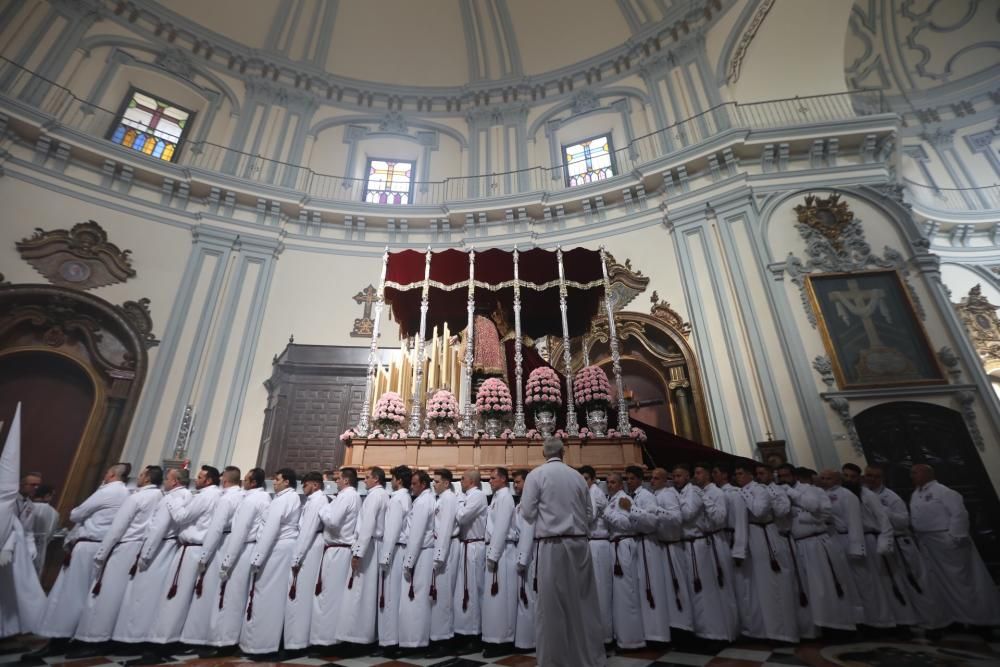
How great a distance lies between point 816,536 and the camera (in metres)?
4.36

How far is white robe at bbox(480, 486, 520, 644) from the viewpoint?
3.96 meters

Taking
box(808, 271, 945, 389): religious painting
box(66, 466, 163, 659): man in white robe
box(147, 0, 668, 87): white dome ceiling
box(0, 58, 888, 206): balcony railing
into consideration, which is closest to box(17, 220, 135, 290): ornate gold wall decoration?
box(0, 58, 888, 206): balcony railing

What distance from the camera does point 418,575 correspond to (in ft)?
13.5

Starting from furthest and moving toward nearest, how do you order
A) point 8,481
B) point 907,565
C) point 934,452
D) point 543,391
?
point 934,452 < point 543,391 < point 907,565 < point 8,481

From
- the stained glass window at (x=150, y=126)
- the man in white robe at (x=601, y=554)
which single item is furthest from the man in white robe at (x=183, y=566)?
the stained glass window at (x=150, y=126)

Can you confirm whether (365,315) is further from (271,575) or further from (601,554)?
(601,554)

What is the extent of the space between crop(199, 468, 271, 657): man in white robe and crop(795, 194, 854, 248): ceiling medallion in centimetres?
950

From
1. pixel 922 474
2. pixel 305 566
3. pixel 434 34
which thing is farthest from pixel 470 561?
pixel 434 34

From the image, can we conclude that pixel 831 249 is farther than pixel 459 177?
No

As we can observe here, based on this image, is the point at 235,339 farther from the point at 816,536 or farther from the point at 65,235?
the point at 816,536

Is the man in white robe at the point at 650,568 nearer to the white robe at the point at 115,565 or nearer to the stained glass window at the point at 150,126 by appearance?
the white robe at the point at 115,565

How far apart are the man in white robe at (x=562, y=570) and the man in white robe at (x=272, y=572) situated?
7.41 ft

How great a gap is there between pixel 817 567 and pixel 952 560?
1.40 meters

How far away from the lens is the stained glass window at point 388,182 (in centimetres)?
1177
